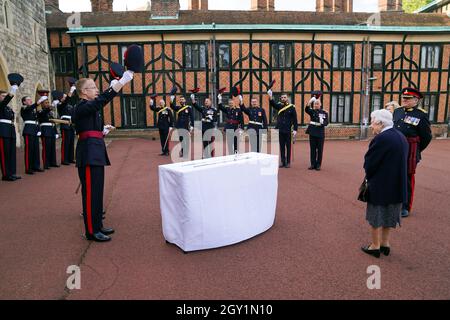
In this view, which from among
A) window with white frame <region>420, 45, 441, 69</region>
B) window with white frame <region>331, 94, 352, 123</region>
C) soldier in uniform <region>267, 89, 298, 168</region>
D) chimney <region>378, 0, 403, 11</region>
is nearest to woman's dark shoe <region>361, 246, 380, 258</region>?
soldier in uniform <region>267, 89, 298, 168</region>

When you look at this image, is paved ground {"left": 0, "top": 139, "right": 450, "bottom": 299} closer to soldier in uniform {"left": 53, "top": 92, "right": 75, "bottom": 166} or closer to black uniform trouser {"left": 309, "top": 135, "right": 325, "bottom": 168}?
black uniform trouser {"left": 309, "top": 135, "right": 325, "bottom": 168}

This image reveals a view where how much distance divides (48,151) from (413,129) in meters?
8.72

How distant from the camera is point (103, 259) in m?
3.80

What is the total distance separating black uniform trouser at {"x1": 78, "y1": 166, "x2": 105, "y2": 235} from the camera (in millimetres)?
4232

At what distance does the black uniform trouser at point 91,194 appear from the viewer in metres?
4.23

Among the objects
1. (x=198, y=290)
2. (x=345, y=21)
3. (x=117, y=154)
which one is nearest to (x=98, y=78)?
(x=117, y=154)

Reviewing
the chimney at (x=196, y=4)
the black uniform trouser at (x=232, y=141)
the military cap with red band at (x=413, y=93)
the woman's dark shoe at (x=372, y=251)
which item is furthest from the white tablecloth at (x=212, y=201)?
the chimney at (x=196, y=4)

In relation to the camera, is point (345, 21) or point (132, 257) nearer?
point (132, 257)

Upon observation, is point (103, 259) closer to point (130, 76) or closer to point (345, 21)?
point (130, 76)

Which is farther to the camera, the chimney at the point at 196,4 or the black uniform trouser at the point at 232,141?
the chimney at the point at 196,4

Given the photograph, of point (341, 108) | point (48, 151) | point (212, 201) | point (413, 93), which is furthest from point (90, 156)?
point (341, 108)

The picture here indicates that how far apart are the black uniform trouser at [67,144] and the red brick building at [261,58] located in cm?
801

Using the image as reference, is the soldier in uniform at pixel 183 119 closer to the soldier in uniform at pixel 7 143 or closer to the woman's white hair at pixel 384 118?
the soldier in uniform at pixel 7 143
